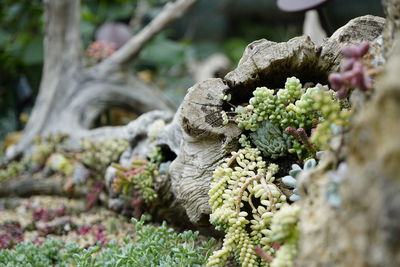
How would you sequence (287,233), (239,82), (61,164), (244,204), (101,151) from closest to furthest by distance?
(287,233) < (244,204) < (239,82) < (101,151) < (61,164)

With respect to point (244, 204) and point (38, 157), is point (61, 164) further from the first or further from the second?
point (244, 204)

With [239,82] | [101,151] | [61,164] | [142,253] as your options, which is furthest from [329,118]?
Answer: [61,164]

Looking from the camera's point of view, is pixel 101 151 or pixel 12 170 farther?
pixel 12 170

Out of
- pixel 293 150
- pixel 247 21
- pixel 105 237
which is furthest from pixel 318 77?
→ pixel 247 21

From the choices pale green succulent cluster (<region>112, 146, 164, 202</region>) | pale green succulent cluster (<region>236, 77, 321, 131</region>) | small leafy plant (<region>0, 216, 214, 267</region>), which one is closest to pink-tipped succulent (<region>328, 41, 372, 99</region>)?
pale green succulent cluster (<region>236, 77, 321, 131</region>)

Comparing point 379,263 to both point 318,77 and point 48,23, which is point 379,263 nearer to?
point 318,77

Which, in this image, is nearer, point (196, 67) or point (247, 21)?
point (196, 67)

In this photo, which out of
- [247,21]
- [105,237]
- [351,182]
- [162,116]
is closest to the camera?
[351,182]
